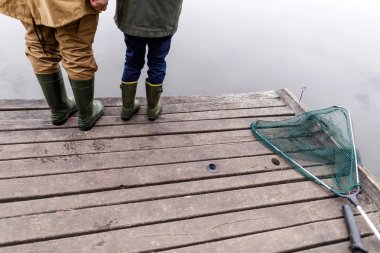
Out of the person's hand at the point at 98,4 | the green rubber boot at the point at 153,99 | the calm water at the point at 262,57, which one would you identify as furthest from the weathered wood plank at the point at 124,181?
the calm water at the point at 262,57

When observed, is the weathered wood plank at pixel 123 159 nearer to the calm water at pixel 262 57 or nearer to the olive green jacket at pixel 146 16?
the olive green jacket at pixel 146 16

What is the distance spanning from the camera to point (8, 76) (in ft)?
15.2

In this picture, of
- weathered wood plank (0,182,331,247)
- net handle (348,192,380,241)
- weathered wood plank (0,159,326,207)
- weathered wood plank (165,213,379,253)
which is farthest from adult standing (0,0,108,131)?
net handle (348,192,380,241)

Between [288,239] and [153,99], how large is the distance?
1.27 m

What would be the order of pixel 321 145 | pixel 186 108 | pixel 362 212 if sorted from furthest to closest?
pixel 186 108
pixel 321 145
pixel 362 212

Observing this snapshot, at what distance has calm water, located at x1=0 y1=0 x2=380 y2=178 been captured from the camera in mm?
4703

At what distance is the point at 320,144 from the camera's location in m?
2.40

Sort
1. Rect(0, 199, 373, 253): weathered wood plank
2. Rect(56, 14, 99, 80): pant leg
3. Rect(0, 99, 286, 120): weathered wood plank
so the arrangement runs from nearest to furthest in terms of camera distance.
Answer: Rect(0, 199, 373, 253): weathered wood plank → Rect(56, 14, 99, 80): pant leg → Rect(0, 99, 286, 120): weathered wood plank

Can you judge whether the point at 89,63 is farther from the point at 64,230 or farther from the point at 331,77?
the point at 331,77

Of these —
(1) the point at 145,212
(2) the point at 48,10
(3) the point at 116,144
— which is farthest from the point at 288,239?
(2) the point at 48,10

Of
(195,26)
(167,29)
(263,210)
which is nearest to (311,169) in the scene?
(263,210)

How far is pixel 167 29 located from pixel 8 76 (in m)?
3.60

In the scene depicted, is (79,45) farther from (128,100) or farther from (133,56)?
(128,100)

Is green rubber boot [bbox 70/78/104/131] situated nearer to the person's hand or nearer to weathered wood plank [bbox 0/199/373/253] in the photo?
the person's hand
